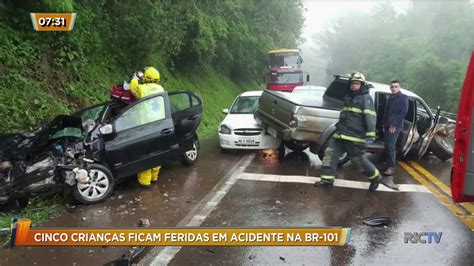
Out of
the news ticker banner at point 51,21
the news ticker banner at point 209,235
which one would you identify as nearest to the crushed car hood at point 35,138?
the news ticker banner at point 209,235

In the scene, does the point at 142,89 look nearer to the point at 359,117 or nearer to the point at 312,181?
the point at 312,181

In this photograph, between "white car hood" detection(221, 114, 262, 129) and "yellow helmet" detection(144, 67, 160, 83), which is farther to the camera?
"white car hood" detection(221, 114, 262, 129)

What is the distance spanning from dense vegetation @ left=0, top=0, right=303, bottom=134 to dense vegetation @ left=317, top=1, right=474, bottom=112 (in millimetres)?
22372

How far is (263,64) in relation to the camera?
2834 cm

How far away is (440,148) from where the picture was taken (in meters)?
8.71

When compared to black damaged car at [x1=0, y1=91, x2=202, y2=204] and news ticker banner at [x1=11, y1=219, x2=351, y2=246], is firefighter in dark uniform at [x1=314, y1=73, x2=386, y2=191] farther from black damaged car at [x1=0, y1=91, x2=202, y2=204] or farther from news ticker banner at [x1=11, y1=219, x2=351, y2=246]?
news ticker banner at [x1=11, y1=219, x2=351, y2=246]

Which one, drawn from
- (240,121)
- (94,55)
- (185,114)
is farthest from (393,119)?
(94,55)

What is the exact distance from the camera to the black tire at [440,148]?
8672 millimetres

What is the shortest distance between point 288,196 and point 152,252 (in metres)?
2.67

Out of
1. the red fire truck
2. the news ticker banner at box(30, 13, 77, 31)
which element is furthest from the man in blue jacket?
the red fire truck

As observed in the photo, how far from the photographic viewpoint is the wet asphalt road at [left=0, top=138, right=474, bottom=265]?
13.1 ft

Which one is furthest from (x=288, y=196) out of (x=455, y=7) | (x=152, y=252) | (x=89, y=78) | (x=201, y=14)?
(x=455, y=7)

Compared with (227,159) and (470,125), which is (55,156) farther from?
(470,125)

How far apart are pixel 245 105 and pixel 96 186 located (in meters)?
5.76
